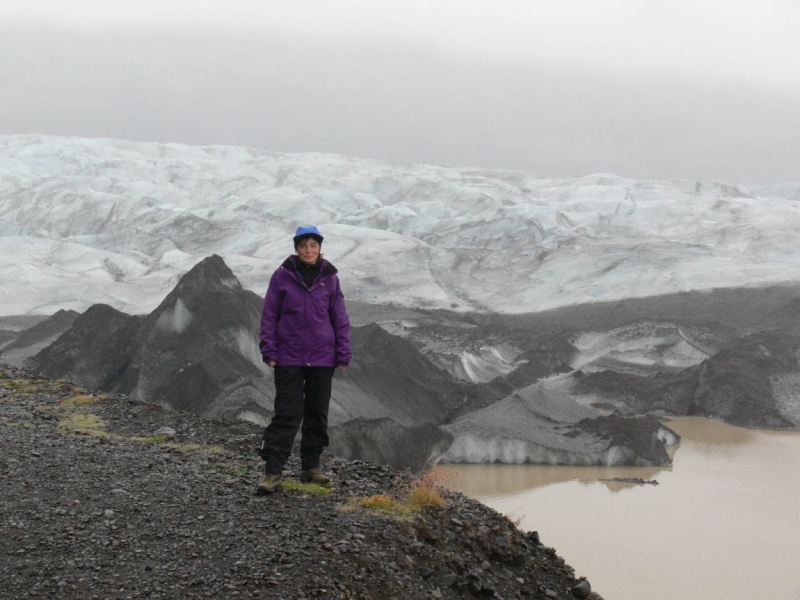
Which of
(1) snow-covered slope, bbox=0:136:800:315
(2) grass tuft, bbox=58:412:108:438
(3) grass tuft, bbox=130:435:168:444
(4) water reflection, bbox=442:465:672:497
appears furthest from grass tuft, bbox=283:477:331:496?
(1) snow-covered slope, bbox=0:136:800:315

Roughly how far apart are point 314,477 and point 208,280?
13.4 meters

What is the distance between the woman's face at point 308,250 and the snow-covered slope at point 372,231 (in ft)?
95.6

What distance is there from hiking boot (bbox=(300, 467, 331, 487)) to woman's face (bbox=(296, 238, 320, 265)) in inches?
49.3

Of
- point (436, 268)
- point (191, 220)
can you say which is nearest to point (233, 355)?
point (436, 268)

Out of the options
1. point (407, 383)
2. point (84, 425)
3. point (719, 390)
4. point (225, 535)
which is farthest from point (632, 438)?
point (225, 535)

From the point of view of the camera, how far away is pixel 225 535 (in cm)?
432

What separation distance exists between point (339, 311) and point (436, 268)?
36.3 metres

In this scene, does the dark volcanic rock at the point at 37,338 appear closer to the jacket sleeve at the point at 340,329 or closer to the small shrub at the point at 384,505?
the jacket sleeve at the point at 340,329

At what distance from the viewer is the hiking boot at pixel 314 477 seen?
17.6 feet

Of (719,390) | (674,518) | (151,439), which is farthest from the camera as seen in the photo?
(719,390)

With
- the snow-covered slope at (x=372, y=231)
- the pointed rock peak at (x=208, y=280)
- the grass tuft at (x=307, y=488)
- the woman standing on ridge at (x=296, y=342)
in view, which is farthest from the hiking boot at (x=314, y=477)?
the snow-covered slope at (x=372, y=231)

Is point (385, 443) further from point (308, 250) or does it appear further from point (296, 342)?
point (308, 250)

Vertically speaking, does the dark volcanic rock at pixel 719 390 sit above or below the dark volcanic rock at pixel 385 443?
above

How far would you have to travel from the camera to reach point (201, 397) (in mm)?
14773
